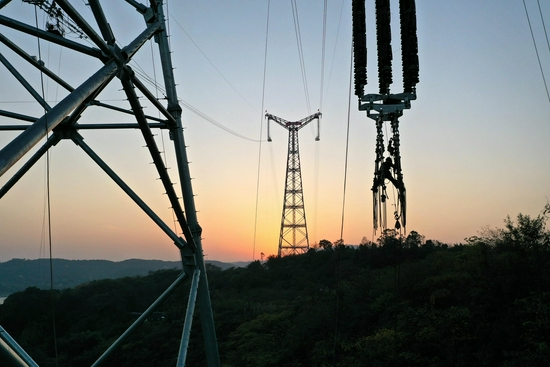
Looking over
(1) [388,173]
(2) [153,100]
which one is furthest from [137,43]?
(1) [388,173]

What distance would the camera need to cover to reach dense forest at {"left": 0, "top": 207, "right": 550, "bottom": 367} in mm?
21547

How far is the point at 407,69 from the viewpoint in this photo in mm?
11805

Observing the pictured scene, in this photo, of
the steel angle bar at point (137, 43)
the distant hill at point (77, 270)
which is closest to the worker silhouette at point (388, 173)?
the steel angle bar at point (137, 43)

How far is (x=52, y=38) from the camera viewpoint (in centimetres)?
629

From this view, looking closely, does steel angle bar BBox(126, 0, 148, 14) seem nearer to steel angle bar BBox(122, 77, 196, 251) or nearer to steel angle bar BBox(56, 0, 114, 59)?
steel angle bar BBox(122, 77, 196, 251)

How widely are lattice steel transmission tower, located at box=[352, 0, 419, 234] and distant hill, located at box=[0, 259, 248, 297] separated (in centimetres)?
6955

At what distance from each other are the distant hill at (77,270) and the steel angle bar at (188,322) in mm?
69824

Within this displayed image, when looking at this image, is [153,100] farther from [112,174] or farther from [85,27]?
[85,27]

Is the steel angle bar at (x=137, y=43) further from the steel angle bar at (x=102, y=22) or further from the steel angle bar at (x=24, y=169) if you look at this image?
the steel angle bar at (x=24, y=169)

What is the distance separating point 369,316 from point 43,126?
25172mm

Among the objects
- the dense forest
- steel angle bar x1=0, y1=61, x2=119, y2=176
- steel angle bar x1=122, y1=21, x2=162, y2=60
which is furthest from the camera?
the dense forest

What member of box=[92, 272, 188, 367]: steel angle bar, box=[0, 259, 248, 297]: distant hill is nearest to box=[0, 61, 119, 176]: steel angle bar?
box=[92, 272, 188, 367]: steel angle bar

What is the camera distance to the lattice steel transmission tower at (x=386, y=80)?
11742mm

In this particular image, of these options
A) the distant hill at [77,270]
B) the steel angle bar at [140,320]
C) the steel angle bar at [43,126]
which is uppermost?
the distant hill at [77,270]
